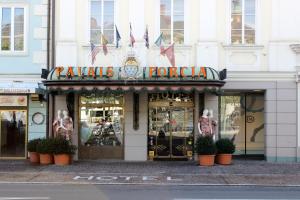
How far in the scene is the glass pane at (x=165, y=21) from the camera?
2158 cm

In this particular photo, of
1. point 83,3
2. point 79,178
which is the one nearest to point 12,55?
point 83,3

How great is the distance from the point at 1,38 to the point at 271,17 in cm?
1054

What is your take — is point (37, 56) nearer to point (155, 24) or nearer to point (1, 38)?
point (1, 38)

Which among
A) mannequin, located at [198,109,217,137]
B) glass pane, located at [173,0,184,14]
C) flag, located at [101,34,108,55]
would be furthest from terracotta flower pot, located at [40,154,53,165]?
glass pane, located at [173,0,184,14]

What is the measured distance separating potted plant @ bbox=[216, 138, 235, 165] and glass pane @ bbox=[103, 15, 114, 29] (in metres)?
6.15

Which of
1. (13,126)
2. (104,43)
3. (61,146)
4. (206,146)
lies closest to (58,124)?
(61,146)

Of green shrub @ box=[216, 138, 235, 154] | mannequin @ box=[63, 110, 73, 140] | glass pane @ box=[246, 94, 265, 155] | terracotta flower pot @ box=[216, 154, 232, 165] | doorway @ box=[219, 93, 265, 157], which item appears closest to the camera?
green shrub @ box=[216, 138, 235, 154]

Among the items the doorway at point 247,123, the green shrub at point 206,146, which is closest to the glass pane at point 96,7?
the doorway at point 247,123

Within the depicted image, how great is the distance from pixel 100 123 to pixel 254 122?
6.29 m

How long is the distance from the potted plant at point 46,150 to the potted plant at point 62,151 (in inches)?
6.6

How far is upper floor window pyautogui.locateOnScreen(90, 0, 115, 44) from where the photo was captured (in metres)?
21.6

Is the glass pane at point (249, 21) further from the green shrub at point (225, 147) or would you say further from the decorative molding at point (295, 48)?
the green shrub at point (225, 147)

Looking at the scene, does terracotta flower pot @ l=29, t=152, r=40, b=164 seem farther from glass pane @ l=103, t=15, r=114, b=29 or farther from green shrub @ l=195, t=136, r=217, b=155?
green shrub @ l=195, t=136, r=217, b=155

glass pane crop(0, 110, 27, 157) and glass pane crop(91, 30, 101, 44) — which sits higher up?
glass pane crop(91, 30, 101, 44)
